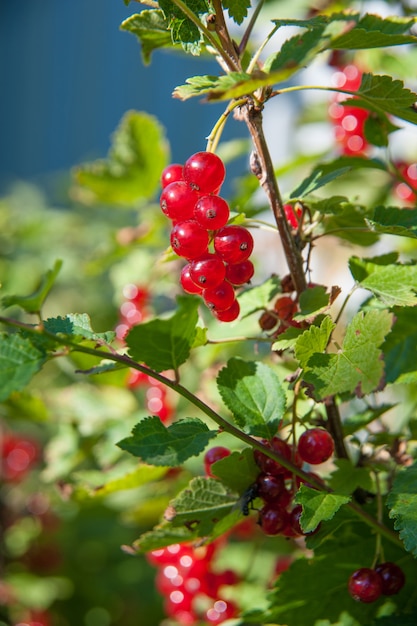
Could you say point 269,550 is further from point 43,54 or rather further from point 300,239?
point 43,54

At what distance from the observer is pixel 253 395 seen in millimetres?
663

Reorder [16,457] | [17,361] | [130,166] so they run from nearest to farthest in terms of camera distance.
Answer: [17,361]
[130,166]
[16,457]

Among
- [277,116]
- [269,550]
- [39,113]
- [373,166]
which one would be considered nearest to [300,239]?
[373,166]

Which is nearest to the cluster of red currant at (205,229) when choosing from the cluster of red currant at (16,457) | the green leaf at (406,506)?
the green leaf at (406,506)

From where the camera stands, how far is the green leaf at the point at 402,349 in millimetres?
632

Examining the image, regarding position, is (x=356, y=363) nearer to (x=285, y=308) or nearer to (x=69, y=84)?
(x=285, y=308)

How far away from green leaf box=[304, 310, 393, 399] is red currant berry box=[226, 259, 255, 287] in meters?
0.12

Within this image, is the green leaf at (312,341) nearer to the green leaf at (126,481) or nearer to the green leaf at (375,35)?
the green leaf at (375,35)

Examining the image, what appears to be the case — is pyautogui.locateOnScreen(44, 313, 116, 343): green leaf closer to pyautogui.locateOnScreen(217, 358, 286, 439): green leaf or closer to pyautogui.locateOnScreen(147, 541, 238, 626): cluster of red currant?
pyautogui.locateOnScreen(217, 358, 286, 439): green leaf

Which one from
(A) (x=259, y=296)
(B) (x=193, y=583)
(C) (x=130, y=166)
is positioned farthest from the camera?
(C) (x=130, y=166)

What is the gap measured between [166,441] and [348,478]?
20cm

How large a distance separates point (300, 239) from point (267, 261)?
3.69ft

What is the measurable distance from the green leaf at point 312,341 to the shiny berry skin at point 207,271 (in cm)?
10

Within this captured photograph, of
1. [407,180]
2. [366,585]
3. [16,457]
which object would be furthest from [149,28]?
[16,457]
